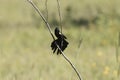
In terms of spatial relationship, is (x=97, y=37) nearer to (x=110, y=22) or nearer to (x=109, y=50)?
(x=110, y=22)

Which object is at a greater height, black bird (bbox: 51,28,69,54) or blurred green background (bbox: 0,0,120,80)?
black bird (bbox: 51,28,69,54)

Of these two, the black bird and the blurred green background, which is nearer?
the black bird

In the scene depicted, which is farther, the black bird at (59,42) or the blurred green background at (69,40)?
the blurred green background at (69,40)

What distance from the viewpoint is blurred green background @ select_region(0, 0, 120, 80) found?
465cm

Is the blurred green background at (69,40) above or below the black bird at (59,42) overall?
below

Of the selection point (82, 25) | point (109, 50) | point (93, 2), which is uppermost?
point (109, 50)

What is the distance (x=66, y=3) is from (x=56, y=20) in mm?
2061

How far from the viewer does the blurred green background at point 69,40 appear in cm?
465

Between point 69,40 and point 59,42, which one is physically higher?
point 59,42

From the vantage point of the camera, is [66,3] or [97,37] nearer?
[97,37]

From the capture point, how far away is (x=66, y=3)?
1295cm

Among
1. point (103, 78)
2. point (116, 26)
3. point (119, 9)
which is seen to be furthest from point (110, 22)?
point (103, 78)

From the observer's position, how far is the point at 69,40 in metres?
8.22

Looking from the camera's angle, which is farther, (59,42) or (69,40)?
(69,40)
